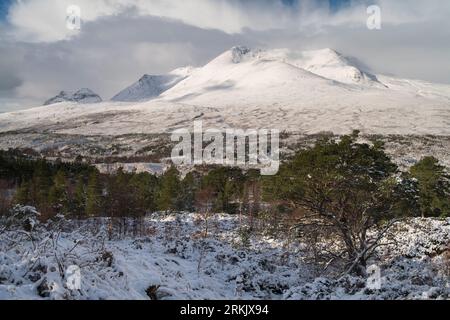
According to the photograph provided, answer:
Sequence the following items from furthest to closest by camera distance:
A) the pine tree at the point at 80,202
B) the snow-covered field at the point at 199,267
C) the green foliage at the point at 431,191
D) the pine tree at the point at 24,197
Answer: the pine tree at the point at 80,202, the pine tree at the point at 24,197, the green foliage at the point at 431,191, the snow-covered field at the point at 199,267

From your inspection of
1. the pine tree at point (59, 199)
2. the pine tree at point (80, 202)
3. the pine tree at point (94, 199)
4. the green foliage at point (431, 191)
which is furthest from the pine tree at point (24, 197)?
the green foliage at point (431, 191)

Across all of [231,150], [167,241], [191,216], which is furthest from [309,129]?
[167,241]

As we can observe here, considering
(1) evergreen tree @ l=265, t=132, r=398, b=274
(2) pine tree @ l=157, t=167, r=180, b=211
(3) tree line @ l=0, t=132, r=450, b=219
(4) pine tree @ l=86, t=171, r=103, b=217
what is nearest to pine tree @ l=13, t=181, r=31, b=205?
(3) tree line @ l=0, t=132, r=450, b=219

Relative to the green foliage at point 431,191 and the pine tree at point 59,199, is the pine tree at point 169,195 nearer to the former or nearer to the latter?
the pine tree at point 59,199

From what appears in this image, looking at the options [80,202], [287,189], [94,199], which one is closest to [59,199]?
[80,202]

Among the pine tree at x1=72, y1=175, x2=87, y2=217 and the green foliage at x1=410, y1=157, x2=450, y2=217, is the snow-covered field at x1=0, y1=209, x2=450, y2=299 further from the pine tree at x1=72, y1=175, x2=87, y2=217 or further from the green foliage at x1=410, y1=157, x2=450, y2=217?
the pine tree at x1=72, y1=175, x2=87, y2=217

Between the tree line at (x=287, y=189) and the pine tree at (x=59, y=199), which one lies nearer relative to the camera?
the tree line at (x=287, y=189)

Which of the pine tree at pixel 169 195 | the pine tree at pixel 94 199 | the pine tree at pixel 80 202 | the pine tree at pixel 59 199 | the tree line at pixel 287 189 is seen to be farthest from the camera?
the pine tree at pixel 169 195
